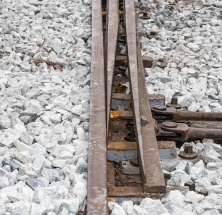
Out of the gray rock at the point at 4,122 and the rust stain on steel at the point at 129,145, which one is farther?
the gray rock at the point at 4,122

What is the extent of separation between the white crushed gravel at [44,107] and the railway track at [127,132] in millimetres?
107

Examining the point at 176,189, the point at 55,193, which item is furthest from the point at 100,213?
the point at 176,189

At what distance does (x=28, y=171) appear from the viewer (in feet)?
9.15

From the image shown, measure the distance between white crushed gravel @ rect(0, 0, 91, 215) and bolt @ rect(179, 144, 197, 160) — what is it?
567 mm

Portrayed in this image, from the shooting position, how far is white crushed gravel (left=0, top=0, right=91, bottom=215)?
2635mm

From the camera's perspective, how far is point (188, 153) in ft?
10.6

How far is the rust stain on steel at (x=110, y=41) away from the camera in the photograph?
3559 mm

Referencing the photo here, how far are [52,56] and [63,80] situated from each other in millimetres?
545

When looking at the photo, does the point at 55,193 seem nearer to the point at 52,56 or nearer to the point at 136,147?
the point at 136,147

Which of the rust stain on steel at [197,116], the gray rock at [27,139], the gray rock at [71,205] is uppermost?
the rust stain on steel at [197,116]

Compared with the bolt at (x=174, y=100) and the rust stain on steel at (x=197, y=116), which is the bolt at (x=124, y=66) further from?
the rust stain on steel at (x=197, y=116)

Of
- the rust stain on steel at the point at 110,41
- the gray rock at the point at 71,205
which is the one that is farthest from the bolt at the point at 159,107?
the gray rock at the point at 71,205

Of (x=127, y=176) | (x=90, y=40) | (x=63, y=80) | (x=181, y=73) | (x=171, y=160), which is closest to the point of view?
(x=127, y=176)

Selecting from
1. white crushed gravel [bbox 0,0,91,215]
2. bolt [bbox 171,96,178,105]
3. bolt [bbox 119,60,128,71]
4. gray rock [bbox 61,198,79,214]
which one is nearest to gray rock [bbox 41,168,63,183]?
white crushed gravel [bbox 0,0,91,215]
